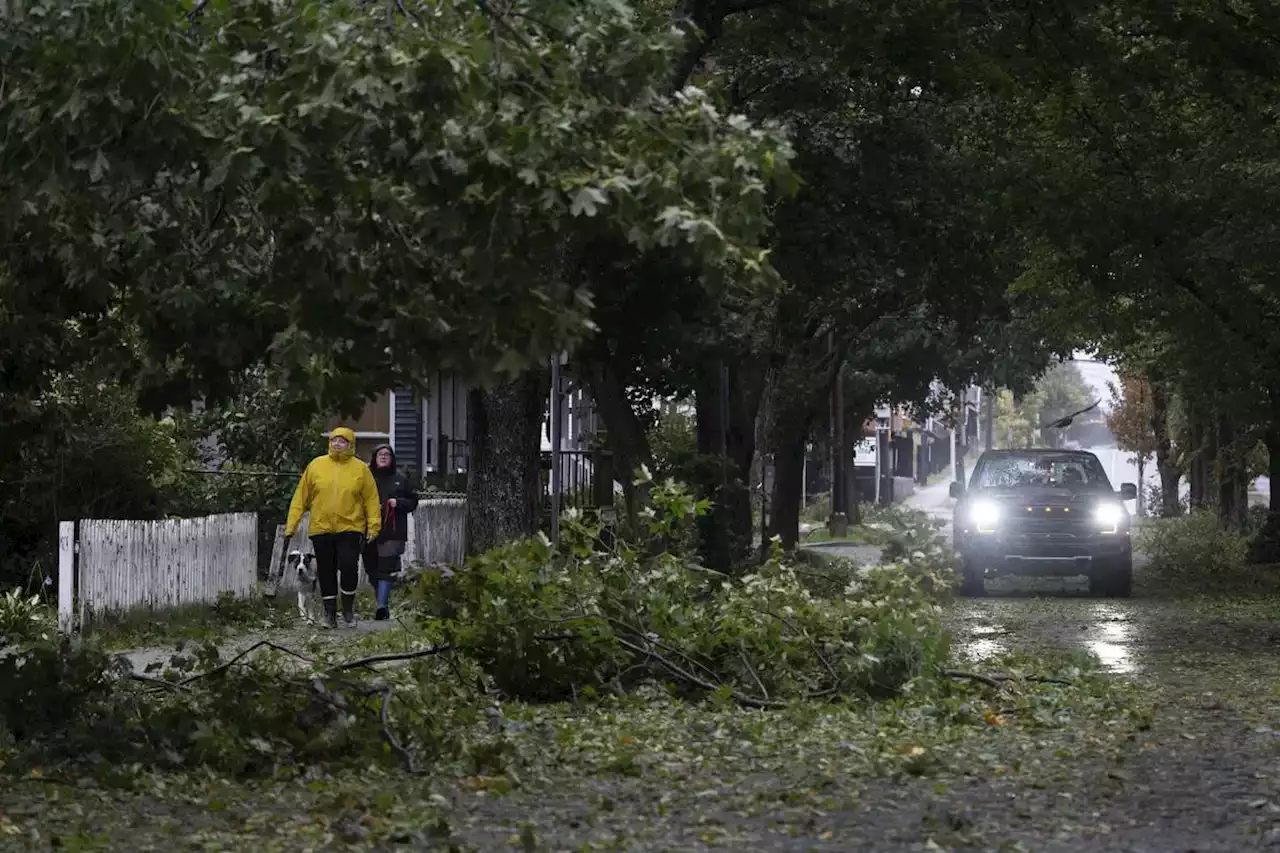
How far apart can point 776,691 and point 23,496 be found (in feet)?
34.2

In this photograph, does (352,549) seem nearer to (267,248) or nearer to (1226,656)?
(1226,656)

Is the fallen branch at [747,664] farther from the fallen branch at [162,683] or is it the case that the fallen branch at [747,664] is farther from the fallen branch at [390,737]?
the fallen branch at [162,683]

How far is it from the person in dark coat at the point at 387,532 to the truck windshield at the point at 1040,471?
987 cm

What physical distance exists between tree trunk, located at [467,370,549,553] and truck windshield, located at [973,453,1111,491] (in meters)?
7.68

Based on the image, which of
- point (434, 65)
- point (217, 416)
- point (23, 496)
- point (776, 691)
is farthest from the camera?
point (217, 416)

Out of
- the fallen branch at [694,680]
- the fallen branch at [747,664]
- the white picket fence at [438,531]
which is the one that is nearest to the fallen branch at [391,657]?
the fallen branch at [694,680]

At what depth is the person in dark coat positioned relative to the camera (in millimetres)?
20125

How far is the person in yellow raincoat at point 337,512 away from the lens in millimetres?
19000

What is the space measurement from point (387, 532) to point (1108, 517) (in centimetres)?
1033

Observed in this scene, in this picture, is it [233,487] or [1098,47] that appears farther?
[233,487]

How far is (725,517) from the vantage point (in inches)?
1065

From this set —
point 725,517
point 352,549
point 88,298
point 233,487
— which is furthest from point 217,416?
point 88,298

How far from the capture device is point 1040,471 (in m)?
28.8

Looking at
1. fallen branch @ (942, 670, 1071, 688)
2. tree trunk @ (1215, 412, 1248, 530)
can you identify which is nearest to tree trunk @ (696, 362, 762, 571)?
fallen branch @ (942, 670, 1071, 688)
